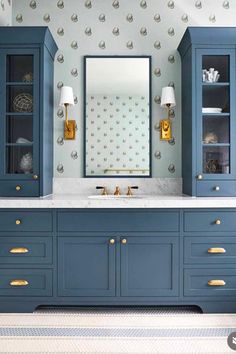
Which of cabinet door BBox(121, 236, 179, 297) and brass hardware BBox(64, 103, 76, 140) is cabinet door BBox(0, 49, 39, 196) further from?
cabinet door BBox(121, 236, 179, 297)

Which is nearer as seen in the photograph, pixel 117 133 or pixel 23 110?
pixel 23 110

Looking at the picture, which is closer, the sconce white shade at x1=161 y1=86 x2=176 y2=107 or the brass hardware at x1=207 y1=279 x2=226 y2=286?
the brass hardware at x1=207 y1=279 x2=226 y2=286

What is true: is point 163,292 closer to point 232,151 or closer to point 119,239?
point 119,239

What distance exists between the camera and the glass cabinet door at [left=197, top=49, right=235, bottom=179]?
9.00ft

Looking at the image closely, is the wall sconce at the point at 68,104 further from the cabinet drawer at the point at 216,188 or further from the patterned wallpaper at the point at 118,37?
the cabinet drawer at the point at 216,188

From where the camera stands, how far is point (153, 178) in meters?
3.12

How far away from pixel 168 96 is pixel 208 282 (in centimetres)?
156

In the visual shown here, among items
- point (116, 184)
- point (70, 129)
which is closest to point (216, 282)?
point (116, 184)

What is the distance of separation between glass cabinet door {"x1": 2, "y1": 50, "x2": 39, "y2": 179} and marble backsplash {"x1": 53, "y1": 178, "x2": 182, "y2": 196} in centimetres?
45

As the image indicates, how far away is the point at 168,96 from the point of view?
2984 millimetres

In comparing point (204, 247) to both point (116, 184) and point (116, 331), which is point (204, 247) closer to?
point (116, 331)

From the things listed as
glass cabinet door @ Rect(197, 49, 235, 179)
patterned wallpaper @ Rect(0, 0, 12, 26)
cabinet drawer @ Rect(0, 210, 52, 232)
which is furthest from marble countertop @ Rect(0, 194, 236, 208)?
patterned wallpaper @ Rect(0, 0, 12, 26)

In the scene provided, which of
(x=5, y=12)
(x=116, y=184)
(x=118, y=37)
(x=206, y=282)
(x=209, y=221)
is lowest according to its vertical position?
(x=206, y=282)

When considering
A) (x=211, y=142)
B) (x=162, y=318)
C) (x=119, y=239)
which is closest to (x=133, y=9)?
(x=211, y=142)
